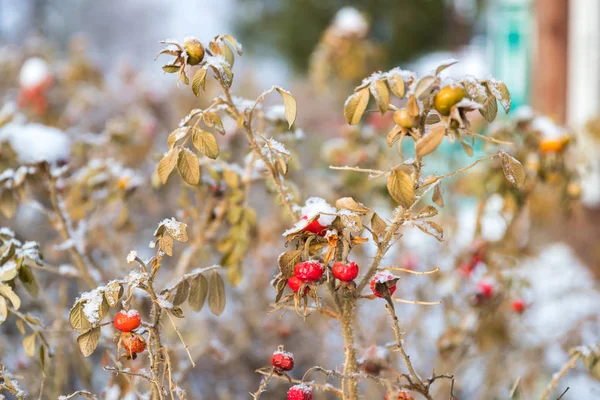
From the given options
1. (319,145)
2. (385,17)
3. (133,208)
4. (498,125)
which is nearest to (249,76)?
(319,145)

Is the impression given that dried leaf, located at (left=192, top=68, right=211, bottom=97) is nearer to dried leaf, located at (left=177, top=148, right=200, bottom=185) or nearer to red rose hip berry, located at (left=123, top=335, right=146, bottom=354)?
dried leaf, located at (left=177, top=148, right=200, bottom=185)

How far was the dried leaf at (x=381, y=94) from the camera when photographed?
75cm

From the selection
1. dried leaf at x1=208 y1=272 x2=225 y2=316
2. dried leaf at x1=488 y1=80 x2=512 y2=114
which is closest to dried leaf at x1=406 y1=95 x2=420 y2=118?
dried leaf at x1=488 y1=80 x2=512 y2=114

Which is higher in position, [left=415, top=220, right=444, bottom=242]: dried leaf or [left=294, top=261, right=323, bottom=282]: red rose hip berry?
[left=415, top=220, right=444, bottom=242]: dried leaf

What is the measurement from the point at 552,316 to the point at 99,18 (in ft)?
56.2

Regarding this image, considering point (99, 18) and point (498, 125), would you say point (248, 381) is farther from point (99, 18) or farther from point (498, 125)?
point (99, 18)

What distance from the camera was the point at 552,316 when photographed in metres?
3.00

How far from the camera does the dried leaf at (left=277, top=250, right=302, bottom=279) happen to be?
806mm

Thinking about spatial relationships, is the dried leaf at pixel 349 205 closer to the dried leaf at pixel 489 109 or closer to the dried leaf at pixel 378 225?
the dried leaf at pixel 378 225

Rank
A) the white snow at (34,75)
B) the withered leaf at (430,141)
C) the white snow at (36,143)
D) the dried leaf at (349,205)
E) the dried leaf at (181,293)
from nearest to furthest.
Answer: the withered leaf at (430,141)
the dried leaf at (349,205)
the dried leaf at (181,293)
the white snow at (36,143)
the white snow at (34,75)

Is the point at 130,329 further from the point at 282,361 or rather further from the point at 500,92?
the point at 500,92

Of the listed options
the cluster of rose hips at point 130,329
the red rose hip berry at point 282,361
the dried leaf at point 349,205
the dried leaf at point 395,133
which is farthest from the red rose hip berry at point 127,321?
the dried leaf at point 395,133

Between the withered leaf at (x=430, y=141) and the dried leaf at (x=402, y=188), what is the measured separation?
57mm

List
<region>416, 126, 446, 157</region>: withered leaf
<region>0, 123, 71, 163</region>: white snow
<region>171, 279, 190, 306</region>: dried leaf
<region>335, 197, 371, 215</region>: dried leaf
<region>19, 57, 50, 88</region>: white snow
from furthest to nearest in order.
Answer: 1. <region>19, 57, 50, 88</region>: white snow
2. <region>0, 123, 71, 163</region>: white snow
3. <region>171, 279, 190, 306</region>: dried leaf
4. <region>335, 197, 371, 215</region>: dried leaf
5. <region>416, 126, 446, 157</region>: withered leaf
